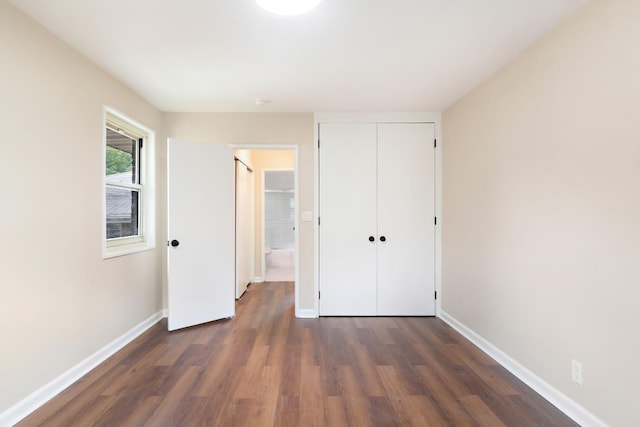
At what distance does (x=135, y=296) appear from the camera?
9.43 feet

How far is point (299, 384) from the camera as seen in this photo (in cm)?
207

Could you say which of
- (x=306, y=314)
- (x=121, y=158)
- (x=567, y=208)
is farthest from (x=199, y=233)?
(x=567, y=208)

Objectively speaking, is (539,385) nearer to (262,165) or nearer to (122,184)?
(122,184)

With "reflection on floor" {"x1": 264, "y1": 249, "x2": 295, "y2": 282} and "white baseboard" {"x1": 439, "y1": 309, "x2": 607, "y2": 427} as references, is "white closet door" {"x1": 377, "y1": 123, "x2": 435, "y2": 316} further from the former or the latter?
"reflection on floor" {"x1": 264, "y1": 249, "x2": 295, "y2": 282}

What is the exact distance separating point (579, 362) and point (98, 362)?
3.30 metres

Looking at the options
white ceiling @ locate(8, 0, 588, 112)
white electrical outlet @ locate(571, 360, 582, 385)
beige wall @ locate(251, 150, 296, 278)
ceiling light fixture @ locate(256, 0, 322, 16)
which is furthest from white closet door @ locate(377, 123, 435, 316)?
beige wall @ locate(251, 150, 296, 278)

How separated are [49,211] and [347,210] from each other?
8.38 feet

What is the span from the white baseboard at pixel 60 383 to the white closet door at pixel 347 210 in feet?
6.44

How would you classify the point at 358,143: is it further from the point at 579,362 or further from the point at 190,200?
the point at 579,362

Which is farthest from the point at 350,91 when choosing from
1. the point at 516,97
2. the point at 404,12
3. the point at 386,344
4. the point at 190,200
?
the point at 386,344

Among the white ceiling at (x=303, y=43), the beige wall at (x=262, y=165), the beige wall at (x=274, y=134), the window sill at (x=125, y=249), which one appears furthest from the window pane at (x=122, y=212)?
the beige wall at (x=262, y=165)

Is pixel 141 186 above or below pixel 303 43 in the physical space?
below

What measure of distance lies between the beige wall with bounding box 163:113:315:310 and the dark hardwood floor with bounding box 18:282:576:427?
756mm

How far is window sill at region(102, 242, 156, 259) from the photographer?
97.8 inches
